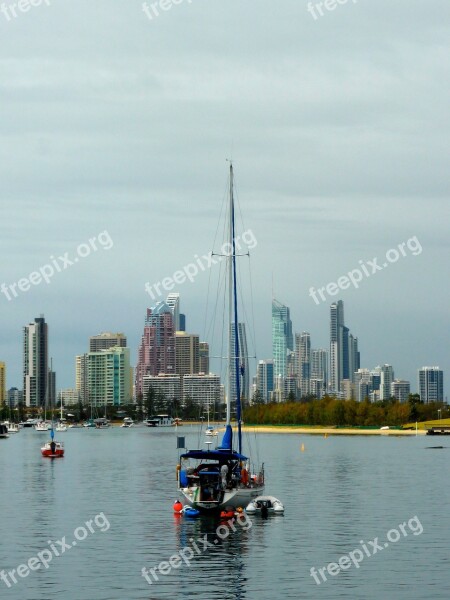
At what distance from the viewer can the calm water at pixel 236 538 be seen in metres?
56.8

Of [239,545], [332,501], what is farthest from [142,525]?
[332,501]

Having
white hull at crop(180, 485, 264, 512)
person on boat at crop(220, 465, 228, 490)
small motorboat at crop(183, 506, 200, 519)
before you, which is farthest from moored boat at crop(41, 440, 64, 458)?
person on boat at crop(220, 465, 228, 490)

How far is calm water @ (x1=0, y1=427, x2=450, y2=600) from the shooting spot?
186 feet

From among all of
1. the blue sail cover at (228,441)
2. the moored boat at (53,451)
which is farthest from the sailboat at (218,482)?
the moored boat at (53,451)

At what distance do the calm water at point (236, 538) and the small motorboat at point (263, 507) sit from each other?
121cm

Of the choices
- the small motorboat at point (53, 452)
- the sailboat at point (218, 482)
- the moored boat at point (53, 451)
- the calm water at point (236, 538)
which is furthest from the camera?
the small motorboat at point (53, 452)

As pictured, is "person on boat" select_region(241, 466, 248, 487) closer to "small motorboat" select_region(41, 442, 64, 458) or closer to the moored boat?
the moored boat

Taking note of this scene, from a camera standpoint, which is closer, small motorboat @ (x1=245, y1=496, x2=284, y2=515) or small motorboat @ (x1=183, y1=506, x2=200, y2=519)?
small motorboat @ (x1=183, y1=506, x2=200, y2=519)

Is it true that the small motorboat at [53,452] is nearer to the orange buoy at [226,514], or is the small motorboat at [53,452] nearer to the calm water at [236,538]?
the calm water at [236,538]

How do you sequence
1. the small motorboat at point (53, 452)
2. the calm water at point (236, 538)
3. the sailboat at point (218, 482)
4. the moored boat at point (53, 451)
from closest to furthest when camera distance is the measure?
the calm water at point (236, 538)
the sailboat at point (218, 482)
the moored boat at point (53, 451)
the small motorboat at point (53, 452)

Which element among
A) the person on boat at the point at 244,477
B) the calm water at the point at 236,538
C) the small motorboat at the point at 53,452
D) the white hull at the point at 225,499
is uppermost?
the person on boat at the point at 244,477

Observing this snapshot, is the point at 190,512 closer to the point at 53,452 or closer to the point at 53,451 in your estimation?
the point at 53,452

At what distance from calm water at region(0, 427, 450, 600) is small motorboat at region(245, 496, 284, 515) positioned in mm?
1214

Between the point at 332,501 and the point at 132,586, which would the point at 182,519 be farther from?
the point at 132,586
